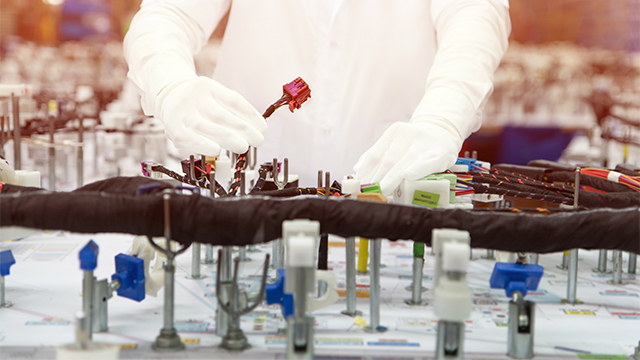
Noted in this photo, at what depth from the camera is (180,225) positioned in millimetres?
678

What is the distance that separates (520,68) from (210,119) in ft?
10.2

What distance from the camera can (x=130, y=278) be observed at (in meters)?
0.82

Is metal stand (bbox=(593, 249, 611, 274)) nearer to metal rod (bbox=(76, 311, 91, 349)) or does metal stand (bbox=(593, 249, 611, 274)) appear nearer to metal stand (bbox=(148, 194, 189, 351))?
metal stand (bbox=(148, 194, 189, 351))

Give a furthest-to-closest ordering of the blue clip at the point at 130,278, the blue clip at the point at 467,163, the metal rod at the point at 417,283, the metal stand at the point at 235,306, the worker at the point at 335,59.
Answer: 1. the worker at the point at 335,59
2. the blue clip at the point at 467,163
3. the metal rod at the point at 417,283
4. the blue clip at the point at 130,278
5. the metal stand at the point at 235,306

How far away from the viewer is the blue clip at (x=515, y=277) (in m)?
0.73

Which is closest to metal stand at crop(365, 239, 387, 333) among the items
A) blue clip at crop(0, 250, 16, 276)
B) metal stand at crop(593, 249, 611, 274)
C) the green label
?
the green label

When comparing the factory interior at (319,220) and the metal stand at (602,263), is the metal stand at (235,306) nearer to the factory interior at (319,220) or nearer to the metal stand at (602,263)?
the factory interior at (319,220)

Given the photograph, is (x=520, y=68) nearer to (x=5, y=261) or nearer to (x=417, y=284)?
(x=417, y=284)

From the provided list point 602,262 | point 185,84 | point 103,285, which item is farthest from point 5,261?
point 602,262

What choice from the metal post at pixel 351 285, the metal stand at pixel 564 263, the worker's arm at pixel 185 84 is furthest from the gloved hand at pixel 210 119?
the metal stand at pixel 564 263

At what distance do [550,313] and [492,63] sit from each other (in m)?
0.59

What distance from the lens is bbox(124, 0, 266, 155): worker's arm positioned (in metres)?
1.02

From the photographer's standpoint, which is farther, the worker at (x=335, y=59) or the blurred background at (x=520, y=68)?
the blurred background at (x=520, y=68)

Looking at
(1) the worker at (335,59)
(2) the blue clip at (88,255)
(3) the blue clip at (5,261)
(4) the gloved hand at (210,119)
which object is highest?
(1) the worker at (335,59)
